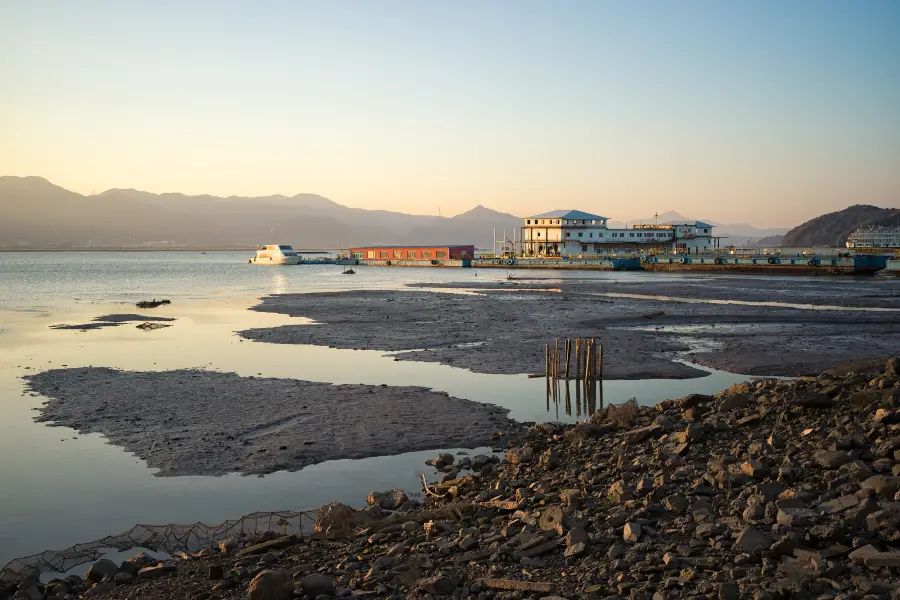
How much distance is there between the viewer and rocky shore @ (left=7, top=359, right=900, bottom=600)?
7203 millimetres

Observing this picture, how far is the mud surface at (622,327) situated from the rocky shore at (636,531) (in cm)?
1147

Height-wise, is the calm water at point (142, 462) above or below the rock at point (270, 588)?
below

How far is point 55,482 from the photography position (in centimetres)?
1311

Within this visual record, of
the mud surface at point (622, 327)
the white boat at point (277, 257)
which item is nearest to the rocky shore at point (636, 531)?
the mud surface at point (622, 327)

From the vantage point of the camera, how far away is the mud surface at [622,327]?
25.8 m

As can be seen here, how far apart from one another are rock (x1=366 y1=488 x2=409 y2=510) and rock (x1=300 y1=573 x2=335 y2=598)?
3.17 m

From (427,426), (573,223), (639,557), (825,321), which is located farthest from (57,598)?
(573,223)

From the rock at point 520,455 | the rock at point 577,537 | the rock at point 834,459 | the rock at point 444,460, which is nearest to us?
the rock at point 577,537

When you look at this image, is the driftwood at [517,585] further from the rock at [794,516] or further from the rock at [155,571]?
the rock at [155,571]

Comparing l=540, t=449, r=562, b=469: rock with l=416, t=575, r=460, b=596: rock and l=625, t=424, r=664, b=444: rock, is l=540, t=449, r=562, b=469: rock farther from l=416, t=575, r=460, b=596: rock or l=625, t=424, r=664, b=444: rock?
l=416, t=575, r=460, b=596: rock

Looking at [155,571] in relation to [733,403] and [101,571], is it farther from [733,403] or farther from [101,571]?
[733,403]

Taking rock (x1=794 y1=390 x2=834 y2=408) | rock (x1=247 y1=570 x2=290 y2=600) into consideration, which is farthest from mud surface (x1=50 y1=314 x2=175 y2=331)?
rock (x1=794 y1=390 x2=834 y2=408)

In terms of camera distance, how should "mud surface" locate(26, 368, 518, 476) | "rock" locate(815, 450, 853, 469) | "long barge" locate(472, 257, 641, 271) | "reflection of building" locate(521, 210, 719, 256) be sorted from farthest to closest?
"reflection of building" locate(521, 210, 719, 256)
"long barge" locate(472, 257, 641, 271)
"mud surface" locate(26, 368, 518, 476)
"rock" locate(815, 450, 853, 469)

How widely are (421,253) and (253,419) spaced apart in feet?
427
